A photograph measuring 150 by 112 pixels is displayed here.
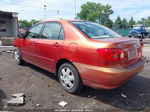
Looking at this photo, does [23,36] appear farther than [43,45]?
Yes

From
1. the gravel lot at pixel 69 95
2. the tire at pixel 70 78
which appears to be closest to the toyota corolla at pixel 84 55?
the tire at pixel 70 78

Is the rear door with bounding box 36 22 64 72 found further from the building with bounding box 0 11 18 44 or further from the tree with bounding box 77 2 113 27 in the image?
the tree with bounding box 77 2 113 27

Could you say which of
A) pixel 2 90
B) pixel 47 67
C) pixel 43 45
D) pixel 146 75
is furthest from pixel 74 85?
pixel 146 75

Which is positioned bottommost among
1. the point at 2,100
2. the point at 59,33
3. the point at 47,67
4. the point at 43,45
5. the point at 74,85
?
the point at 2,100

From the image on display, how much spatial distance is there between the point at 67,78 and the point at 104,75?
1.02 metres

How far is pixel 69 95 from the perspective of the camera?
3275 millimetres

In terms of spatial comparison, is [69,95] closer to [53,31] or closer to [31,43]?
[53,31]

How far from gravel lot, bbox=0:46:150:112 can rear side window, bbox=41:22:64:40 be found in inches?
49.6

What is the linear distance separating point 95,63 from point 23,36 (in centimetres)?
316

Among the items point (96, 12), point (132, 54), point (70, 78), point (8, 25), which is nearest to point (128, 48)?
point (132, 54)

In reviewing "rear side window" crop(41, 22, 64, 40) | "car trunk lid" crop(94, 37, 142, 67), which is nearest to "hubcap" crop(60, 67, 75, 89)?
"rear side window" crop(41, 22, 64, 40)

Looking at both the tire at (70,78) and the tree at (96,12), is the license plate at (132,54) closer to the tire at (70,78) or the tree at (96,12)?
the tire at (70,78)

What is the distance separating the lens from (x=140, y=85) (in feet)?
12.5

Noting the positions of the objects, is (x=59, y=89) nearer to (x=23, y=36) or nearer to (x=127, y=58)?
(x=127, y=58)
